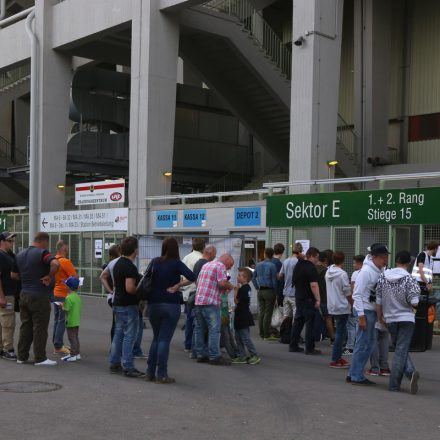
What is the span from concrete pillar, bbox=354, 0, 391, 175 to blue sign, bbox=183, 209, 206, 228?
5829 millimetres

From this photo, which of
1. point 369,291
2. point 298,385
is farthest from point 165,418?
point 369,291

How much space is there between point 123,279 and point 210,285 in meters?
1.43

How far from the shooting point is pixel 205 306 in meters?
9.54

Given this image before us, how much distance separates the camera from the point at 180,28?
22516 millimetres

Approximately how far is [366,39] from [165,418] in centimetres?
1749

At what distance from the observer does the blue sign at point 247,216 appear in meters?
17.5

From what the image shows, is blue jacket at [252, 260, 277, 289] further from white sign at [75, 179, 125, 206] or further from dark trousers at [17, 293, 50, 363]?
white sign at [75, 179, 125, 206]

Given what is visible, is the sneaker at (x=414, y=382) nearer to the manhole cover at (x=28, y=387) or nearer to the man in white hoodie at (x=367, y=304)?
the man in white hoodie at (x=367, y=304)

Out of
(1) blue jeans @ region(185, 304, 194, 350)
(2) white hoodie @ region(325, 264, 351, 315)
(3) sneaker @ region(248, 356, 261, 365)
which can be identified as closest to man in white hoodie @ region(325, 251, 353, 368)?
(2) white hoodie @ region(325, 264, 351, 315)

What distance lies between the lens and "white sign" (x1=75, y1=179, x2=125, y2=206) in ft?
69.5

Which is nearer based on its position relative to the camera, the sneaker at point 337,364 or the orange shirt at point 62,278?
the sneaker at point 337,364

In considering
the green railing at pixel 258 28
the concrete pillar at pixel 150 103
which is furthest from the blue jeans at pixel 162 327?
the green railing at pixel 258 28

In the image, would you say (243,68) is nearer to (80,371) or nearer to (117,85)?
(117,85)

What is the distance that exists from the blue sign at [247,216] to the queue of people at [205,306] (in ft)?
18.1
